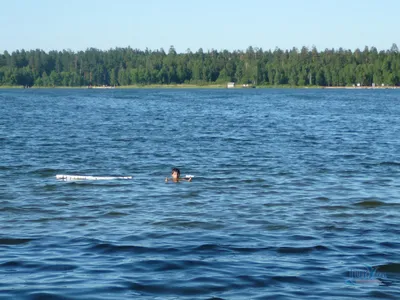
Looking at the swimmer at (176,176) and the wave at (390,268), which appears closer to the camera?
the wave at (390,268)

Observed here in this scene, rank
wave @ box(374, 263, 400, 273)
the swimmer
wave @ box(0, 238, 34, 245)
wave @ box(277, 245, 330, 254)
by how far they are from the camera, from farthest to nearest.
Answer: the swimmer < wave @ box(0, 238, 34, 245) < wave @ box(277, 245, 330, 254) < wave @ box(374, 263, 400, 273)

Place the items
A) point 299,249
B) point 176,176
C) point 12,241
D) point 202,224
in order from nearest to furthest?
1. point 299,249
2. point 12,241
3. point 202,224
4. point 176,176

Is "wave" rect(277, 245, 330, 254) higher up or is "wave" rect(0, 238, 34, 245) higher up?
"wave" rect(277, 245, 330, 254)

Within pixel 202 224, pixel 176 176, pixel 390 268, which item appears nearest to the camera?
pixel 390 268

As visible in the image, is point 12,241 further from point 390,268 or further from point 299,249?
point 390,268

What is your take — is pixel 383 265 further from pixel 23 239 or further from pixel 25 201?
pixel 25 201

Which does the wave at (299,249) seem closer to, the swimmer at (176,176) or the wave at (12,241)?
the wave at (12,241)

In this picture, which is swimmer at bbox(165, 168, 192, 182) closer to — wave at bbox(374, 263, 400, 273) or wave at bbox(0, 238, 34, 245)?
wave at bbox(0, 238, 34, 245)

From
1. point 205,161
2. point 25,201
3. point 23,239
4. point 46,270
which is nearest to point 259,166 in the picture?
point 205,161

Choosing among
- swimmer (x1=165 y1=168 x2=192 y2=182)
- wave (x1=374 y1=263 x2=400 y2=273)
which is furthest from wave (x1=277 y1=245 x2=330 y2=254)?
swimmer (x1=165 y1=168 x2=192 y2=182)

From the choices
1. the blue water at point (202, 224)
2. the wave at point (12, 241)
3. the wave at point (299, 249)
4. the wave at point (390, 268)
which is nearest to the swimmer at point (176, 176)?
the blue water at point (202, 224)

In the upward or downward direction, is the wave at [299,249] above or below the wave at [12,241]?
above

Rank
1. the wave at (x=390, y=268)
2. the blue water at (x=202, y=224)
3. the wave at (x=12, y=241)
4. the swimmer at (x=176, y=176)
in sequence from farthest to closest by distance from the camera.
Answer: the swimmer at (x=176, y=176), the wave at (x=12, y=241), the wave at (x=390, y=268), the blue water at (x=202, y=224)

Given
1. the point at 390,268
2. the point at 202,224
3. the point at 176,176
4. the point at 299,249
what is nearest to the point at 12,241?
the point at 202,224
